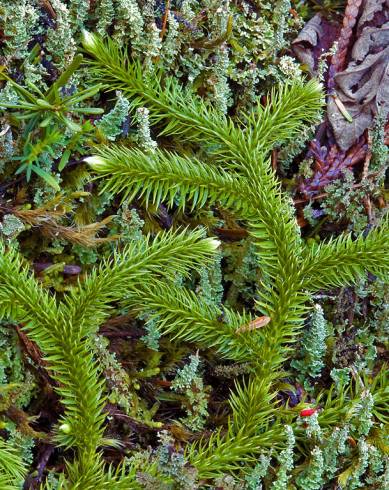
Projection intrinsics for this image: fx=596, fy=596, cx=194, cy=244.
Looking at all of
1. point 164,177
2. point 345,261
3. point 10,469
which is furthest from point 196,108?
point 10,469

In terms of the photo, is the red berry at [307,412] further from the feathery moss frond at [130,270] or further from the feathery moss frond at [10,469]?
the feathery moss frond at [10,469]

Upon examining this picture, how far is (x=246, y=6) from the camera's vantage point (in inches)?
96.3

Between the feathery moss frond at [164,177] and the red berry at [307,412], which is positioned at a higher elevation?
the feathery moss frond at [164,177]

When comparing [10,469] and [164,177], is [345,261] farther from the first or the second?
[10,469]

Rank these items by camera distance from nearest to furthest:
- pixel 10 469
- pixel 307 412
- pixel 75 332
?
pixel 10 469 < pixel 75 332 < pixel 307 412

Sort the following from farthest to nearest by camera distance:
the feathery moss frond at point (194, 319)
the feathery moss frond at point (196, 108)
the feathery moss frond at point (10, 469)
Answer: the feathery moss frond at point (196, 108) → the feathery moss frond at point (194, 319) → the feathery moss frond at point (10, 469)

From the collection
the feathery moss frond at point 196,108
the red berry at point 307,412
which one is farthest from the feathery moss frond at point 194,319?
the feathery moss frond at point 196,108

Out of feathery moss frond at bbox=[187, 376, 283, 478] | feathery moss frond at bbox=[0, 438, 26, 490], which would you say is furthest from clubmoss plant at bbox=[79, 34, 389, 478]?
feathery moss frond at bbox=[0, 438, 26, 490]

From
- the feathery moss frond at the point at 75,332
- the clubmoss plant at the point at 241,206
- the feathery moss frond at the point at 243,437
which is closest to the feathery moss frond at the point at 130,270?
the feathery moss frond at the point at 75,332

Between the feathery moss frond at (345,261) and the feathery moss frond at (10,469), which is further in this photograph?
the feathery moss frond at (345,261)

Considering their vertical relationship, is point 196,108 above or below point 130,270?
above

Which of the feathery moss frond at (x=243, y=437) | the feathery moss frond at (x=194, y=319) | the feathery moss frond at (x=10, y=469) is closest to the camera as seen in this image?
the feathery moss frond at (x=10, y=469)

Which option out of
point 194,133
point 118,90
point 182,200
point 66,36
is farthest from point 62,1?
point 182,200

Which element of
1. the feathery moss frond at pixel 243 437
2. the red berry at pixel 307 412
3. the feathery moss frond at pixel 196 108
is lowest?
the feathery moss frond at pixel 243 437
